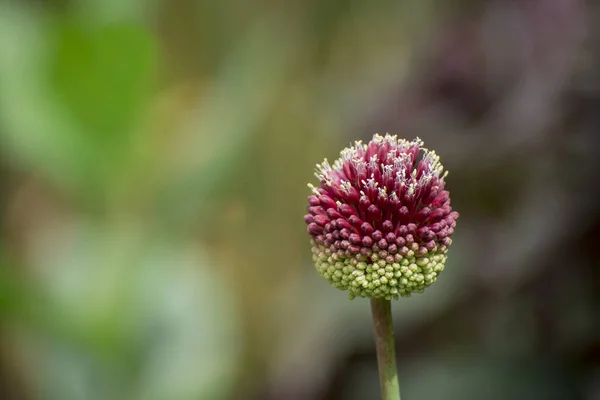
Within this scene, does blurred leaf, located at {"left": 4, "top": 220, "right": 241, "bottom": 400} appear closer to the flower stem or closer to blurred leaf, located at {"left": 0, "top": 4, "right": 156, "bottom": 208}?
blurred leaf, located at {"left": 0, "top": 4, "right": 156, "bottom": 208}

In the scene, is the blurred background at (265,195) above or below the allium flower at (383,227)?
above

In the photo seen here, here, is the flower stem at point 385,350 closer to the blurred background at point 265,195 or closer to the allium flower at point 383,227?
the allium flower at point 383,227

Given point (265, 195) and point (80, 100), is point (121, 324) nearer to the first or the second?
point (80, 100)

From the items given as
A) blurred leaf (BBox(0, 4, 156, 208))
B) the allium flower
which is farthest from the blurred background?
the allium flower

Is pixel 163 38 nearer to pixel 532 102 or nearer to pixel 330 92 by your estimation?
pixel 330 92

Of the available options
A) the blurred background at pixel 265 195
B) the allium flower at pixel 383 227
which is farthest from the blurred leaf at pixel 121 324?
the allium flower at pixel 383 227

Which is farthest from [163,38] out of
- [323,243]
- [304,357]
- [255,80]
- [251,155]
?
[323,243]
